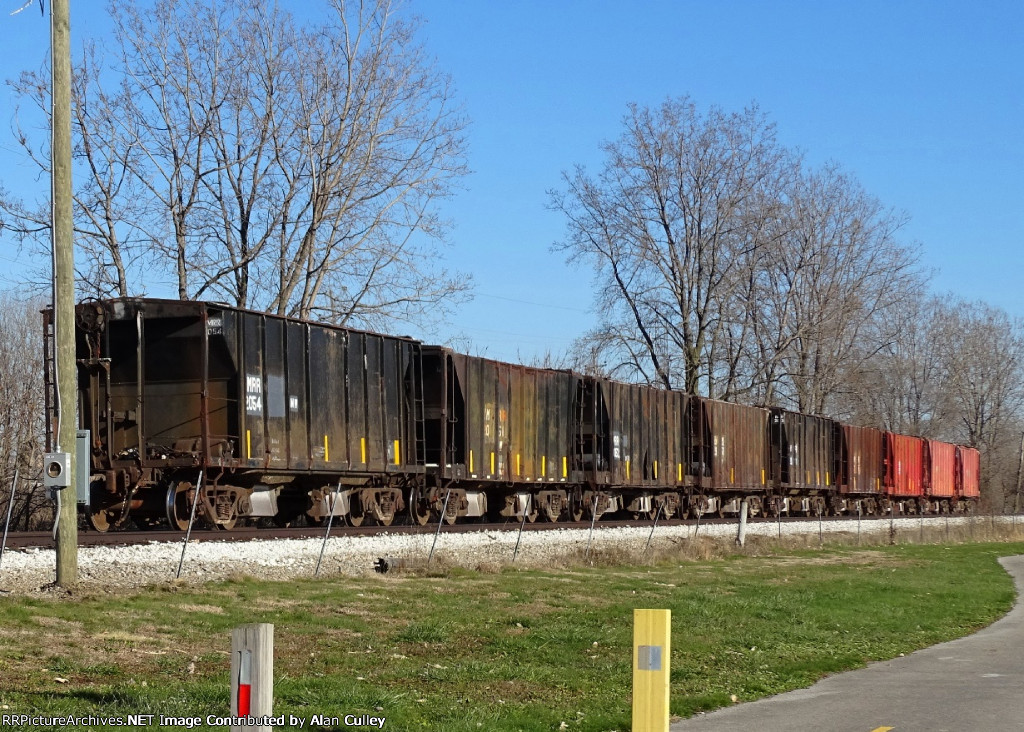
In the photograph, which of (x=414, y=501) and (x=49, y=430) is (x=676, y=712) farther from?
(x=414, y=501)

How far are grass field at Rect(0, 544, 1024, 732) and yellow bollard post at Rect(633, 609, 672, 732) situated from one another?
1753mm

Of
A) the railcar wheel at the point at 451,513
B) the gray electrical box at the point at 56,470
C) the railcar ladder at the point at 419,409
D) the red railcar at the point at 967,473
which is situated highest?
the railcar ladder at the point at 419,409

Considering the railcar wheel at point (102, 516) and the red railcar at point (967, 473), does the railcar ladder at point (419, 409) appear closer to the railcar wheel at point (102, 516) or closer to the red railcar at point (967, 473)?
the railcar wheel at point (102, 516)

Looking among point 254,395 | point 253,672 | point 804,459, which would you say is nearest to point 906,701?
point 253,672

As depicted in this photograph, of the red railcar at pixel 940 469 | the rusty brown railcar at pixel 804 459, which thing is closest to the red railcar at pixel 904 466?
the red railcar at pixel 940 469

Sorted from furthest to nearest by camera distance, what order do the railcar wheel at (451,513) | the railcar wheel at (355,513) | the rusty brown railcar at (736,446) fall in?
the rusty brown railcar at (736,446)
the railcar wheel at (451,513)
the railcar wheel at (355,513)

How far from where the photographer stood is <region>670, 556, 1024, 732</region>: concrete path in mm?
8852

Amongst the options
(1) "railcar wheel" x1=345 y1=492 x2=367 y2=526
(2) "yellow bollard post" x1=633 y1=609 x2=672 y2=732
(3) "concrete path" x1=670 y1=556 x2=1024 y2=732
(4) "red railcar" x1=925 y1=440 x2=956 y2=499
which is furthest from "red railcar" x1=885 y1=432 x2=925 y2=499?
(2) "yellow bollard post" x1=633 y1=609 x2=672 y2=732

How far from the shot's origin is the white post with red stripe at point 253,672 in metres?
5.50

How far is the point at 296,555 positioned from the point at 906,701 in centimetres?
981

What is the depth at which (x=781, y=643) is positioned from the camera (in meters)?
13.5

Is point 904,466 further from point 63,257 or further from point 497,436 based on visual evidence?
point 63,257

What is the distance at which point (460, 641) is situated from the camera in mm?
12258

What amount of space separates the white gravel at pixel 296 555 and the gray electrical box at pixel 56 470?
3.28ft
